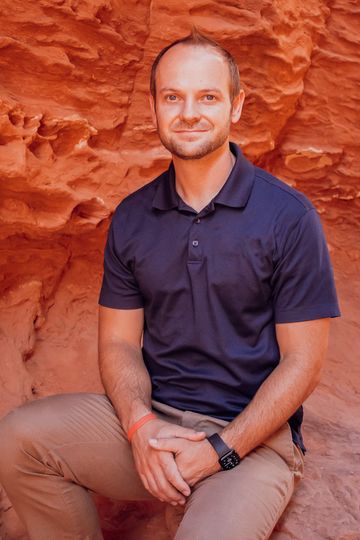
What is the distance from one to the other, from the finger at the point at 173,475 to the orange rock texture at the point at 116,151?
38 cm

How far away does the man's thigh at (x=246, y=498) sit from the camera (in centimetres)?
170

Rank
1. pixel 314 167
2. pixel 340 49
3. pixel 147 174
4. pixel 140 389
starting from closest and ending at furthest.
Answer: pixel 140 389 → pixel 147 174 → pixel 340 49 → pixel 314 167

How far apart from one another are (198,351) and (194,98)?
820 millimetres

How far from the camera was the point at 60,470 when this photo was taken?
2.02m

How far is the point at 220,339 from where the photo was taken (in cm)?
205

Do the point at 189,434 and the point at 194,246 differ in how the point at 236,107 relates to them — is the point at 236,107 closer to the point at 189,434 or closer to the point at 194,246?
the point at 194,246

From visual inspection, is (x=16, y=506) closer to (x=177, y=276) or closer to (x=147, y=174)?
(x=177, y=276)

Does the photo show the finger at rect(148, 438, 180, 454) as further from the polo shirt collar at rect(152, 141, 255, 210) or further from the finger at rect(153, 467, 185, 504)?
the polo shirt collar at rect(152, 141, 255, 210)

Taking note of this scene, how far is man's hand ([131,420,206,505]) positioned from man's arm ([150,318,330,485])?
0.08ft

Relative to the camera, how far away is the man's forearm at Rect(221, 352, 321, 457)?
1.89m

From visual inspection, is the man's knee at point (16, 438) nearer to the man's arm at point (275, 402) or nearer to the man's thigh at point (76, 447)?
the man's thigh at point (76, 447)

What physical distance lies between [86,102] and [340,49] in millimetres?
1454

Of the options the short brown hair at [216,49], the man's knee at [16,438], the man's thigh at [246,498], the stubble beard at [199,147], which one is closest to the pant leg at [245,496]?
the man's thigh at [246,498]

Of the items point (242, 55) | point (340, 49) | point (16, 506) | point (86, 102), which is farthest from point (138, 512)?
point (340, 49)
